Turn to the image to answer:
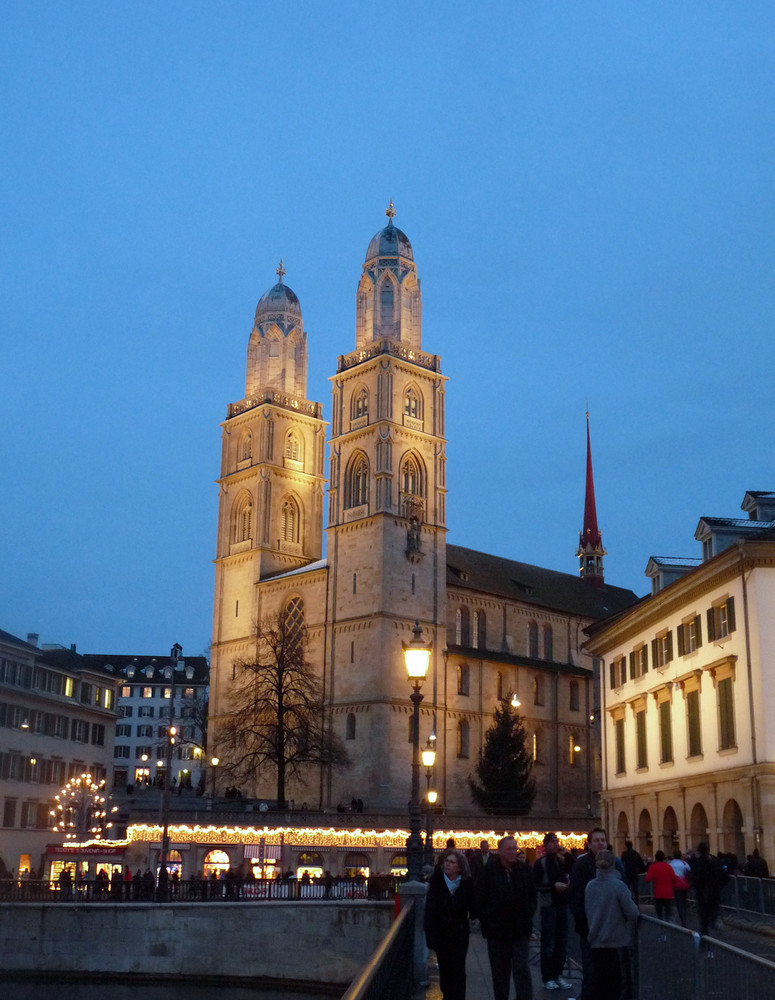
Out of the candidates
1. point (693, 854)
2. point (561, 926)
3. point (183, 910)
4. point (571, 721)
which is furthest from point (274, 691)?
point (561, 926)

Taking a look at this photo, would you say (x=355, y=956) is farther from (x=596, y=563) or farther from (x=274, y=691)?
(x=596, y=563)

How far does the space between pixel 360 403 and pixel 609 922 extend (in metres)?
72.7

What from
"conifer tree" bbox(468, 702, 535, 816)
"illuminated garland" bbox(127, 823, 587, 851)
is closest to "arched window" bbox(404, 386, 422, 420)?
"conifer tree" bbox(468, 702, 535, 816)

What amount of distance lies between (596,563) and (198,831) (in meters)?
72.6

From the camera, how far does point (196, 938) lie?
3672 centimetres

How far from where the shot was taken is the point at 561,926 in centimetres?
1759

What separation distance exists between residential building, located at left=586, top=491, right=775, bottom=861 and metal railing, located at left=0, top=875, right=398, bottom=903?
1030cm

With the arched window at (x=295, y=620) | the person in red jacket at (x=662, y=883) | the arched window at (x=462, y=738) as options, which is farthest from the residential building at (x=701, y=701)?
the arched window at (x=295, y=620)

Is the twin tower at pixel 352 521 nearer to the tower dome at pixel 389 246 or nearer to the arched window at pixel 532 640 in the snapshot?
the tower dome at pixel 389 246

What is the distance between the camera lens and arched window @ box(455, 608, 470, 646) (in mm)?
85438

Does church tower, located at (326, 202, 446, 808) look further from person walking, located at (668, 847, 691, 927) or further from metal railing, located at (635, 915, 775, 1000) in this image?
metal railing, located at (635, 915, 775, 1000)

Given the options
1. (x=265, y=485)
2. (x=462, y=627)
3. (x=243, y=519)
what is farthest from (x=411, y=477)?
(x=243, y=519)

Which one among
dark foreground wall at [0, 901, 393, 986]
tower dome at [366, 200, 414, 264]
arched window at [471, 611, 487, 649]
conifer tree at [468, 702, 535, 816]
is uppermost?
tower dome at [366, 200, 414, 264]

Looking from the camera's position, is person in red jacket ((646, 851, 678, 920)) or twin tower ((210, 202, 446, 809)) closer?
person in red jacket ((646, 851, 678, 920))
